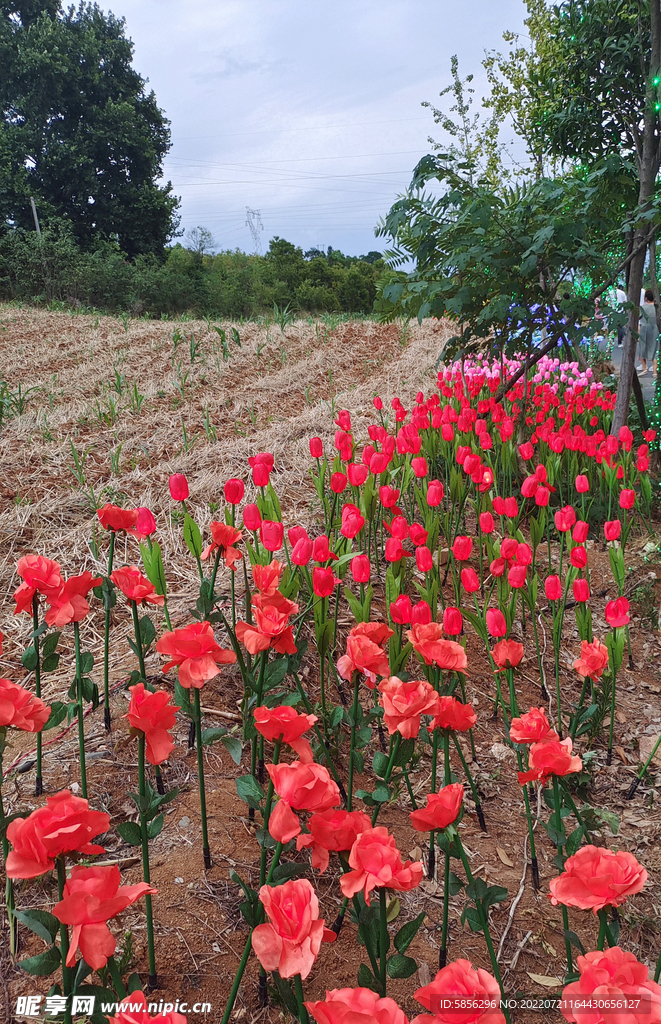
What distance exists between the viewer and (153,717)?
0.96m

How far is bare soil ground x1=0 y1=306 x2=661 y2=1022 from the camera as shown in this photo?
122 centimetres

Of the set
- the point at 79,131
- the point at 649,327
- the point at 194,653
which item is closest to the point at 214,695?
the point at 194,653

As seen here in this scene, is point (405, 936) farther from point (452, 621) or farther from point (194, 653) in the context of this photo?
point (452, 621)

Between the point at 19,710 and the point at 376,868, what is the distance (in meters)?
0.60

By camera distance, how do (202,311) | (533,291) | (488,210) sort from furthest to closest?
(202,311) < (533,291) < (488,210)

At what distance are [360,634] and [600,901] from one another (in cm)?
55

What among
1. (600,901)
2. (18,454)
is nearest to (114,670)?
(600,901)

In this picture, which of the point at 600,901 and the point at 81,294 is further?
the point at 81,294

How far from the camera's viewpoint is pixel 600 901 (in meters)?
0.77

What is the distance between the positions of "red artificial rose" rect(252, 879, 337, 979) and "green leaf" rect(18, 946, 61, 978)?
0.33m

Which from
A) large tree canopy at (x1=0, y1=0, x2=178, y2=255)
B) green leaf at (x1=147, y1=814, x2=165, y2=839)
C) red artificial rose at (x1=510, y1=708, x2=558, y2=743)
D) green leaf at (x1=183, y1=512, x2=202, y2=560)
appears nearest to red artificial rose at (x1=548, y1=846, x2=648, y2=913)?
red artificial rose at (x1=510, y1=708, x2=558, y2=743)

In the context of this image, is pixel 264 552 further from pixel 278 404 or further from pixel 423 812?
pixel 278 404

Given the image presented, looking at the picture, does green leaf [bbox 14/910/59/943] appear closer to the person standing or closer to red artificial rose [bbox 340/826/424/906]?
red artificial rose [bbox 340/826/424/906]

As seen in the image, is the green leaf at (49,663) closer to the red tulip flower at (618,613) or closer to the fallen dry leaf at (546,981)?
the fallen dry leaf at (546,981)
